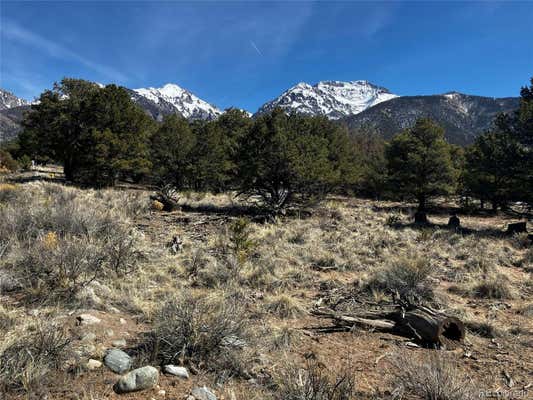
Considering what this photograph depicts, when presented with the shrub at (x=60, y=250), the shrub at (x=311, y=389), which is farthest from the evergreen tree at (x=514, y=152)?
the shrub at (x=60, y=250)

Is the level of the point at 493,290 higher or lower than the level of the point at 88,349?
lower

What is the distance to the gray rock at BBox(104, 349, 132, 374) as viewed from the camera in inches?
122

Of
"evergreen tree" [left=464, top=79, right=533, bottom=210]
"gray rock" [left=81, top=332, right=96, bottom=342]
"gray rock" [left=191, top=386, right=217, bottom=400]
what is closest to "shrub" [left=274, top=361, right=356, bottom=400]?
"gray rock" [left=191, top=386, right=217, bottom=400]

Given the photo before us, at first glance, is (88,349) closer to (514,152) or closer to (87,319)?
(87,319)

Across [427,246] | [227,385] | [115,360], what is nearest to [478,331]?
[227,385]

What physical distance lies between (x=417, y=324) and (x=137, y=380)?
3.57 m

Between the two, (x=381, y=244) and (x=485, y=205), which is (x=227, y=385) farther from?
(x=485, y=205)

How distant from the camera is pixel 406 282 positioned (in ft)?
19.8

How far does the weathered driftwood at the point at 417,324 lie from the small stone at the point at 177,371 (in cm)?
223

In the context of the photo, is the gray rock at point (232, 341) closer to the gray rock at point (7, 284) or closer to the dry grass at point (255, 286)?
the dry grass at point (255, 286)

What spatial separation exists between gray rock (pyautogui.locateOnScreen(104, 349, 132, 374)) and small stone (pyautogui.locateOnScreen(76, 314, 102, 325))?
87cm

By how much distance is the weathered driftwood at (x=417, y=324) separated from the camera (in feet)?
14.1

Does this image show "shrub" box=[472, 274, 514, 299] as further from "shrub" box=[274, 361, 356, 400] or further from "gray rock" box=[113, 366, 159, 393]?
"gray rock" box=[113, 366, 159, 393]

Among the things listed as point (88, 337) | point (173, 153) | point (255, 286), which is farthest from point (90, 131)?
point (88, 337)
